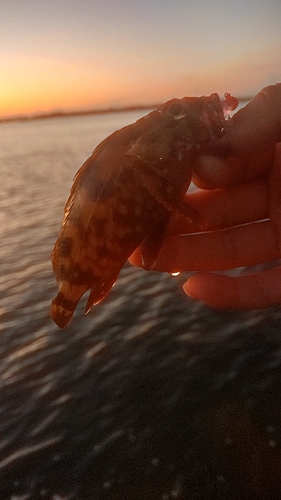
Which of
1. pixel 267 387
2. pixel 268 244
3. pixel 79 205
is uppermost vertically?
pixel 79 205

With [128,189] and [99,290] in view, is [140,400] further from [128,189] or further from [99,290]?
[128,189]

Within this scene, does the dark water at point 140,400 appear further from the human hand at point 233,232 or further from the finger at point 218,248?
the finger at point 218,248

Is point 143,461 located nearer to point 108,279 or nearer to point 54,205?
point 108,279

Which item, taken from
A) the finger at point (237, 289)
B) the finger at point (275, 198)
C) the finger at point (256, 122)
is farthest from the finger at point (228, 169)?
the finger at point (237, 289)

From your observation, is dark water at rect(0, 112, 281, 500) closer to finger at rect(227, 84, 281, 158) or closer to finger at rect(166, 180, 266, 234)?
finger at rect(166, 180, 266, 234)

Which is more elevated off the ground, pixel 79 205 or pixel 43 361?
pixel 79 205

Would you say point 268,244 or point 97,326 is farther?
point 97,326

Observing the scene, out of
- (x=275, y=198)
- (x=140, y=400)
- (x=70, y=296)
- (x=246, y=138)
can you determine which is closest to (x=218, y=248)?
(x=275, y=198)

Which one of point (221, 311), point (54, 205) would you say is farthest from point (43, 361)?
point (54, 205)
